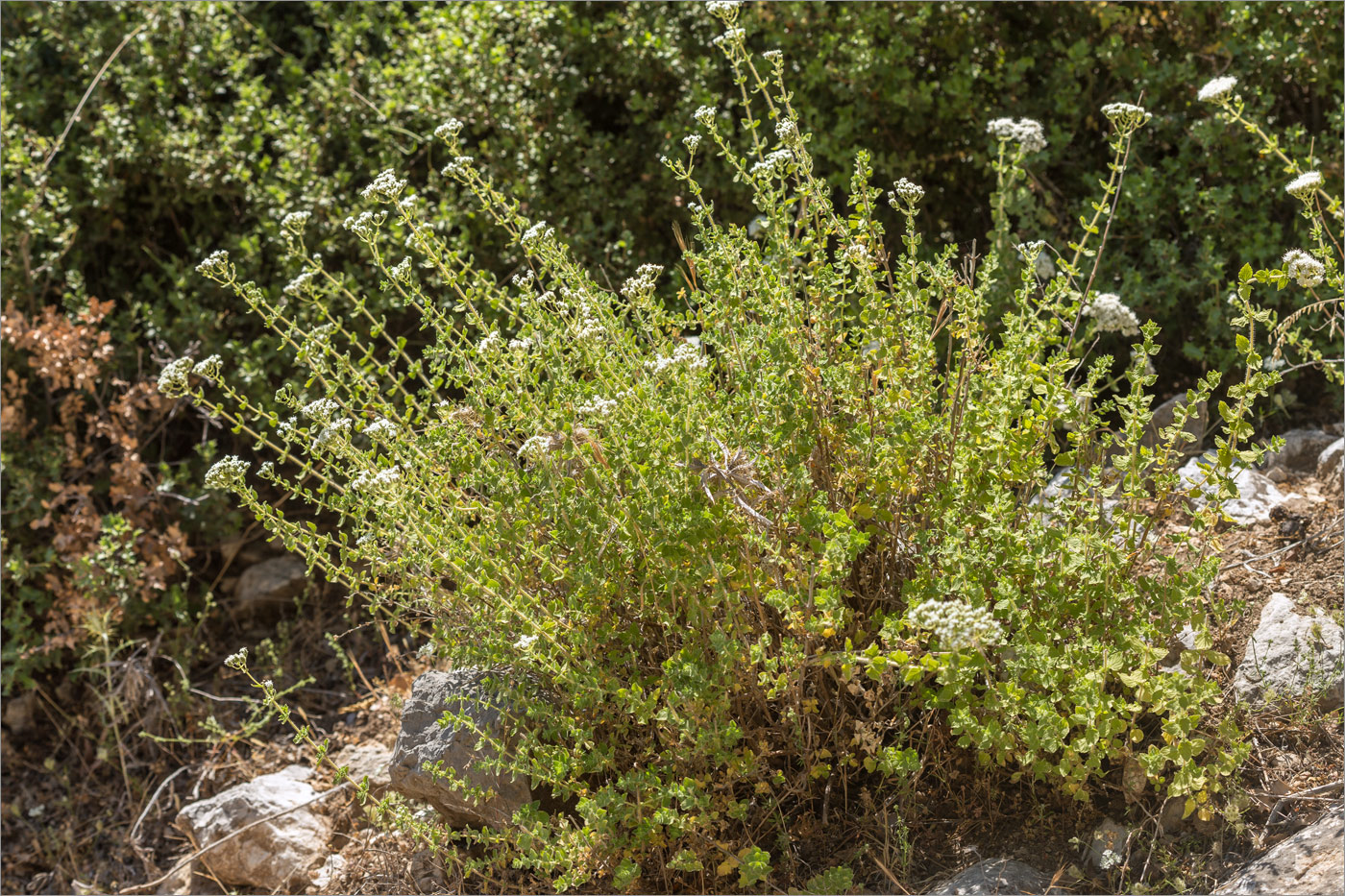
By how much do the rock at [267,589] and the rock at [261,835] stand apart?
1076 millimetres

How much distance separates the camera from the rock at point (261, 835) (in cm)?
332

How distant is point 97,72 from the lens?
15.8 ft

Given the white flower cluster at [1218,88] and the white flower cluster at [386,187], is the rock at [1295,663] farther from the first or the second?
the white flower cluster at [386,187]

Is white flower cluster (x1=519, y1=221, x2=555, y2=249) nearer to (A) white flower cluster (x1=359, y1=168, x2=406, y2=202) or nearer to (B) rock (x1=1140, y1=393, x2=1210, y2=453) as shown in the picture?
(A) white flower cluster (x1=359, y1=168, x2=406, y2=202)

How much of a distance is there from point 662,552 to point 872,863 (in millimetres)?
904

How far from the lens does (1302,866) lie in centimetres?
216

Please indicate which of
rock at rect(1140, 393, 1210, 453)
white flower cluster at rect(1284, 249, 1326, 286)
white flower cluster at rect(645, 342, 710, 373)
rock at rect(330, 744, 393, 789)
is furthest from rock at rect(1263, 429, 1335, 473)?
rock at rect(330, 744, 393, 789)

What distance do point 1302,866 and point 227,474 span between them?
7.54 feet

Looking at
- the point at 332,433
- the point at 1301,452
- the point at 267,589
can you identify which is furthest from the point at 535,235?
the point at 1301,452

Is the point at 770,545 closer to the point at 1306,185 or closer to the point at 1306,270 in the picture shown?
the point at 1306,270

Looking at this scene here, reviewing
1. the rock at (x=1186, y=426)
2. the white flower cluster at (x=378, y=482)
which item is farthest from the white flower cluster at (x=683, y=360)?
the rock at (x=1186, y=426)

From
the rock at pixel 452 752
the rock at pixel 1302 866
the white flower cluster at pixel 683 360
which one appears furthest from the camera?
the rock at pixel 452 752

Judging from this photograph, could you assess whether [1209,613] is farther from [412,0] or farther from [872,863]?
[412,0]

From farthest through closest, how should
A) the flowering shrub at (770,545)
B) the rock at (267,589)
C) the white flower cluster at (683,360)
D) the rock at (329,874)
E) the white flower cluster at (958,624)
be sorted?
the rock at (267,589) → the rock at (329,874) → the white flower cluster at (683,360) → the flowering shrub at (770,545) → the white flower cluster at (958,624)
